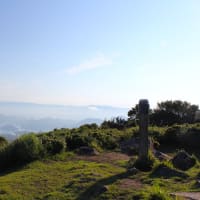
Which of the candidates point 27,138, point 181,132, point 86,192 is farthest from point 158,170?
point 181,132

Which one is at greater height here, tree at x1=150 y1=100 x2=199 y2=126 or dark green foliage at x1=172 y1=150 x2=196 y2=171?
tree at x1=150 y1=100 x2=199 y2=126

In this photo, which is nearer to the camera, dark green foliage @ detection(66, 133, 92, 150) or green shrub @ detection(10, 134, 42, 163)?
green shrub @ detection(10, 134, 42, 163)

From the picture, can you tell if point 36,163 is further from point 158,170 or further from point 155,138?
point 155,138

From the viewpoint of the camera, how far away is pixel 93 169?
46.2ft

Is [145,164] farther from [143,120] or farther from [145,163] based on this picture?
[143,120]

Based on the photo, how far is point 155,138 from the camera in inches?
898

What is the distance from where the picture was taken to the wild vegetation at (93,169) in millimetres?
11180

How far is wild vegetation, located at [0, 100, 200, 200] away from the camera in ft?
36.7

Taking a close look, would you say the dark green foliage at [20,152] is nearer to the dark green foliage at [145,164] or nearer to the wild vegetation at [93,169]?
the wild vegetation at [93,169]

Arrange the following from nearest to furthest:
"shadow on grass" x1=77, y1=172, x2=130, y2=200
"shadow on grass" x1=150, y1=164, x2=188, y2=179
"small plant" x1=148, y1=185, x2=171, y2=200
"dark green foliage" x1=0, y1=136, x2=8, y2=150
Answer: "small plant" x1=148, y1=185, x2=171, y2=200 → "shadow on grass" x1=77, y1=172, x2=130, y2=200 → "shadow on grass" x1=150, y1=164, x2=188, y2=179 → "dark green foliage" x1=0, y1=136, x2=8, y2=150

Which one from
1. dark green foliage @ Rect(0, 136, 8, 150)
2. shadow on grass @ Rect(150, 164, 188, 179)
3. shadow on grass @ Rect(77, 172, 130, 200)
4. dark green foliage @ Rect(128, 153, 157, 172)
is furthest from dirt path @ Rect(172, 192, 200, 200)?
dark green foliage @ Rect(0, 136, 8, 150)

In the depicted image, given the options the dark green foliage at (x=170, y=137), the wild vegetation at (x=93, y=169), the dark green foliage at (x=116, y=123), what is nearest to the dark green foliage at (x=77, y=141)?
the wild vegetation at (x=93, y=169)

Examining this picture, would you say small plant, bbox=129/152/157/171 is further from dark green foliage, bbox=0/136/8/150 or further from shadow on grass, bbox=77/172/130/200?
dark green foliage, bbox=0/136/8/150

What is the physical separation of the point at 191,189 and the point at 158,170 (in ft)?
7.49
